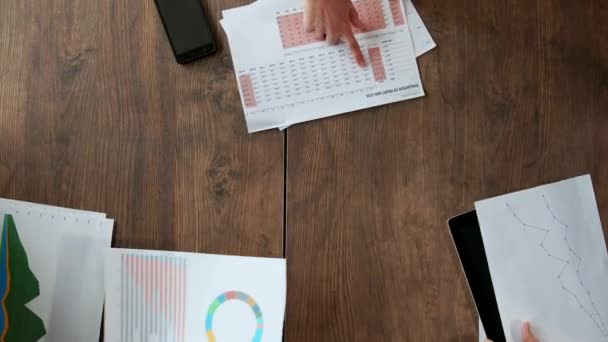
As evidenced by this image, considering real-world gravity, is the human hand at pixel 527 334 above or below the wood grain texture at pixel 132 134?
below

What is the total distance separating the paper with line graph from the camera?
32.8 inches

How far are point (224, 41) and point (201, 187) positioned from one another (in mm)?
201

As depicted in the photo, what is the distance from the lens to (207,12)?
89 cm

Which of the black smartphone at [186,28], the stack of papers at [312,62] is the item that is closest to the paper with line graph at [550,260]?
the stack of papers at [312,62]

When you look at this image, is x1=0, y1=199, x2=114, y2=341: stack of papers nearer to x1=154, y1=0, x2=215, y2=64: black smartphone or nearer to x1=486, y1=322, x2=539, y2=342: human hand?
Answer: x1=154, y1=0, x2=215, y2=64: black smartphone

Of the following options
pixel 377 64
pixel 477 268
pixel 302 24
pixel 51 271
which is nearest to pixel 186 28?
pixel 302 24

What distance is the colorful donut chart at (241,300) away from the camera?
83 cm

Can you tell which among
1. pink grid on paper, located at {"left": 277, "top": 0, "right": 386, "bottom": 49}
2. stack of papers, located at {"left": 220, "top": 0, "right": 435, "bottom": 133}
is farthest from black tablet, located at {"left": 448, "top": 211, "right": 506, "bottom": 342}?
pink grid on paper, located at {"left": 277, "top": 0, "right": 386, "bottom": 49}

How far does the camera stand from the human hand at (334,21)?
854 millimetres

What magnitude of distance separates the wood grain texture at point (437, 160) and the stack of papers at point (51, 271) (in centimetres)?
26

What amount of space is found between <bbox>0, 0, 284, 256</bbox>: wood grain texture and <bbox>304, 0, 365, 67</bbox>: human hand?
11 cm

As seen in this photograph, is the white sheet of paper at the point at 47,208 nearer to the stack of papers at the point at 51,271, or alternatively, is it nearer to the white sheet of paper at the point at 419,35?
the stack of papers at the point at 51,271

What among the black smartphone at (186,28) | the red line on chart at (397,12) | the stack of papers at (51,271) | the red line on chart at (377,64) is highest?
the black smartphone at (186,28)

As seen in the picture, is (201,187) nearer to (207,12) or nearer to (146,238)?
(146,238)
